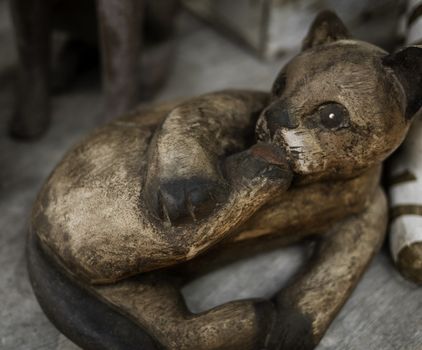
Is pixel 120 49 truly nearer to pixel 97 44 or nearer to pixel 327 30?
pixel 97 44

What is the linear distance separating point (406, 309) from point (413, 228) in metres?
0.15

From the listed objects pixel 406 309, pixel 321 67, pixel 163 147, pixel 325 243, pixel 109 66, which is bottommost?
pixel 406 309

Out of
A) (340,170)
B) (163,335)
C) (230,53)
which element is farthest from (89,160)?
(230,53)

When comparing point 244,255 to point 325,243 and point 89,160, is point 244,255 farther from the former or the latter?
point 89,160

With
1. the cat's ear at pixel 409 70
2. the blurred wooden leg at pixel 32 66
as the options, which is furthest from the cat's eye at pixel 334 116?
the blurred wooden leg at pixel 32 66

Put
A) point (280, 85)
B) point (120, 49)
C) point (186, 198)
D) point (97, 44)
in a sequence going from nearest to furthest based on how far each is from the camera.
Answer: point (186, 198) < point (280, 85) < point (120, 49) < point (97, 44)

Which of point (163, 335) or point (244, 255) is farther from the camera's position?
point (244, 255)

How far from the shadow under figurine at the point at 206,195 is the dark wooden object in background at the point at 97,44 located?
41 cm

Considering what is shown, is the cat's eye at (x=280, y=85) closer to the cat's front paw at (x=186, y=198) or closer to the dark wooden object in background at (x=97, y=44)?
the cat's front paw at (x=186, y=198)

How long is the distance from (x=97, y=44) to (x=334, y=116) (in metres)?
0.94

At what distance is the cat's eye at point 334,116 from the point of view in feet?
3.12

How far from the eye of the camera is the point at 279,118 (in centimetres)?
97

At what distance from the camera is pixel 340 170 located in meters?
1.01

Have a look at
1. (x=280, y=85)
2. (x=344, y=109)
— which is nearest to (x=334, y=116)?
(x=344, y=109)
